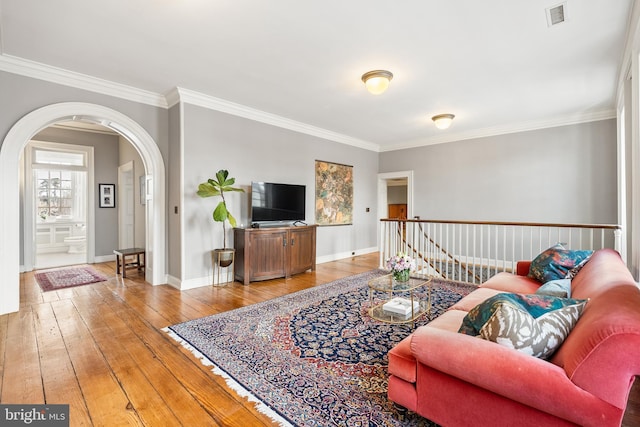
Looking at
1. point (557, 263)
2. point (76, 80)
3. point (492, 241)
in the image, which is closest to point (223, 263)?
point (76, 80)

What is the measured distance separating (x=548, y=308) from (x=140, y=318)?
3578 millimetres

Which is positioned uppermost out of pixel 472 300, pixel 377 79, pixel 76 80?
pixel 76 80

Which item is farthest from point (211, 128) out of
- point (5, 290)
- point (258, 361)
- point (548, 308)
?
point (548, 308)

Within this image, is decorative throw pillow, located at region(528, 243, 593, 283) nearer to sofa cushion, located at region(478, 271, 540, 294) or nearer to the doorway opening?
sofa cushion, located at region(478, 271, 540, 294)

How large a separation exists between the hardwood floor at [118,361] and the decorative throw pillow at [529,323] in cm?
101

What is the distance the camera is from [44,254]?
7.17 metres

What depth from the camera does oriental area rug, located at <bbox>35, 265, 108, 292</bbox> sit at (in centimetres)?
445

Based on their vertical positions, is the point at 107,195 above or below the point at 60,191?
below

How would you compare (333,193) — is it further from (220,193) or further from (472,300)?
(472,300)

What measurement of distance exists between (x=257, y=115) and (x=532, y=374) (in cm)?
497

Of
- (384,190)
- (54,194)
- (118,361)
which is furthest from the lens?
(384,190)

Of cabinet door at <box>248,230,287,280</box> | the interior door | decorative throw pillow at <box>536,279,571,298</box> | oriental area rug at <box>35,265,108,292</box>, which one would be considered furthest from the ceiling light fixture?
the interior door

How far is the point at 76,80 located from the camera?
370cm

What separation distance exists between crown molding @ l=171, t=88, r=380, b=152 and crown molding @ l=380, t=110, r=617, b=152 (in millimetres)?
1402
